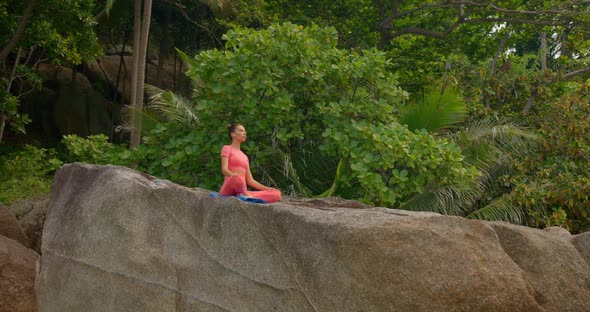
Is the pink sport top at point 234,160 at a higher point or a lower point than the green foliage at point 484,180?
higher

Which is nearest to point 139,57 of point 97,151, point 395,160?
point 97,151

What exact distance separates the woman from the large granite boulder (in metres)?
0.23

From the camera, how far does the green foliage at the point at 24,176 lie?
46.0 ft

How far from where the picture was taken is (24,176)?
1482cm

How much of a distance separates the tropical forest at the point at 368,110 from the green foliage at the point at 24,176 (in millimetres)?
37

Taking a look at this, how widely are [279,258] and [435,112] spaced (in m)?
5.46

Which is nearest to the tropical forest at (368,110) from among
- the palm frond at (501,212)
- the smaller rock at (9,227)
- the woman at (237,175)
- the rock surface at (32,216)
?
the palm frond at (501,212)

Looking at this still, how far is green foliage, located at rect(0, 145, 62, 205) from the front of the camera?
46.0 ft

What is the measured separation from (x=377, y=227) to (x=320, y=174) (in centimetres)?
485

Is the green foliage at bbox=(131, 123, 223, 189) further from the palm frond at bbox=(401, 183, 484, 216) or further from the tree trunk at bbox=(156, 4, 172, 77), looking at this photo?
the tree trunk at bbox=(156, 4, 172, 77)

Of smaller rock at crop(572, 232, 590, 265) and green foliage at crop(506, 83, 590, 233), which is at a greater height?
smaller rock at crop(572, 232, 590, 265)

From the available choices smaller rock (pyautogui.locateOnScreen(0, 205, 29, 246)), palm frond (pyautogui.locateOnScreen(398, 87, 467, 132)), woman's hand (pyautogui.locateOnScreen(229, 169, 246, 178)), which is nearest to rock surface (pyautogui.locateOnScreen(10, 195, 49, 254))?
smaller rock (pyautogui.locateOnScreen(0, 205, 29, 246))

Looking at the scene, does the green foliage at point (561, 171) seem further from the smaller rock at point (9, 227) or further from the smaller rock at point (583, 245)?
the smaller rock at point (9, 227)

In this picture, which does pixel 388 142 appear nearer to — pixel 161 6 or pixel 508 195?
pixel 508 195
